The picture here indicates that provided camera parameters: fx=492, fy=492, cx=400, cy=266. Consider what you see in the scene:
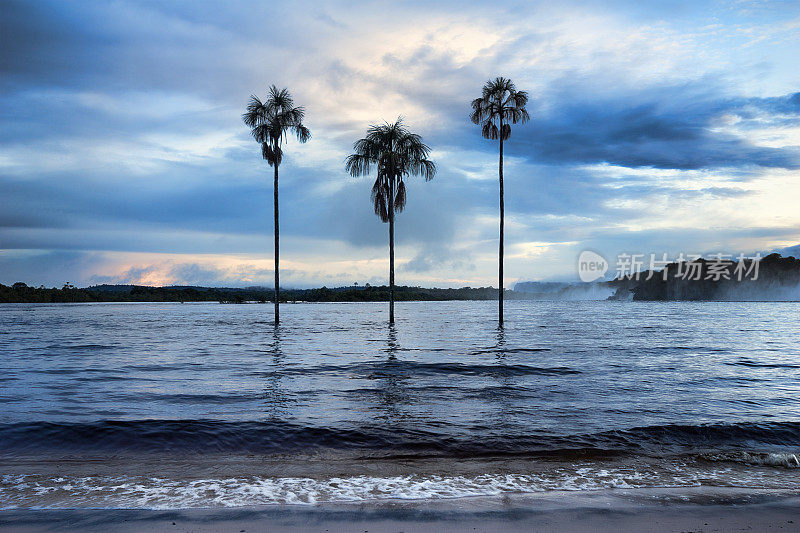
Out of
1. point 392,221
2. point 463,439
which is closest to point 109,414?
point 463,439

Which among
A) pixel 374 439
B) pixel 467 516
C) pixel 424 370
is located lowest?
pixel 424 370

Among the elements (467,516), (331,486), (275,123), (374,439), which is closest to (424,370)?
(374,439)

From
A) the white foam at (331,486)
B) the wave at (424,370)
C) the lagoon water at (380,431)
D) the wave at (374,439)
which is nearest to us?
the white foam at (331,486)

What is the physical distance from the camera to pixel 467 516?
508 centimetres

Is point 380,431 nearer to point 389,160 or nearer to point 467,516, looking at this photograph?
point 467,516

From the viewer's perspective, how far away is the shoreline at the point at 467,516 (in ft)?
→ 15.8

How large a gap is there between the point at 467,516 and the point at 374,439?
377 cm

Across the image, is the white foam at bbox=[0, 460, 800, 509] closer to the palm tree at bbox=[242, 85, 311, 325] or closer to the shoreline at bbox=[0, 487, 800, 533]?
the shoreline at bbox=[0, 487, 800, 533]

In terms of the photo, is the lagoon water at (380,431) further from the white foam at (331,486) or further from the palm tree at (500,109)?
the palm tree at (500,109)

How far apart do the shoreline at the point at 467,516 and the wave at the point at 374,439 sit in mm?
2394

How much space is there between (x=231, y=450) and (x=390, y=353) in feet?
46.8

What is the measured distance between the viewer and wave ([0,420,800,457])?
817cm

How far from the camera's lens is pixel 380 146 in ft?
141

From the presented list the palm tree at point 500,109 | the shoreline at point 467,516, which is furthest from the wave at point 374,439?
the palm tree at point 500,109
